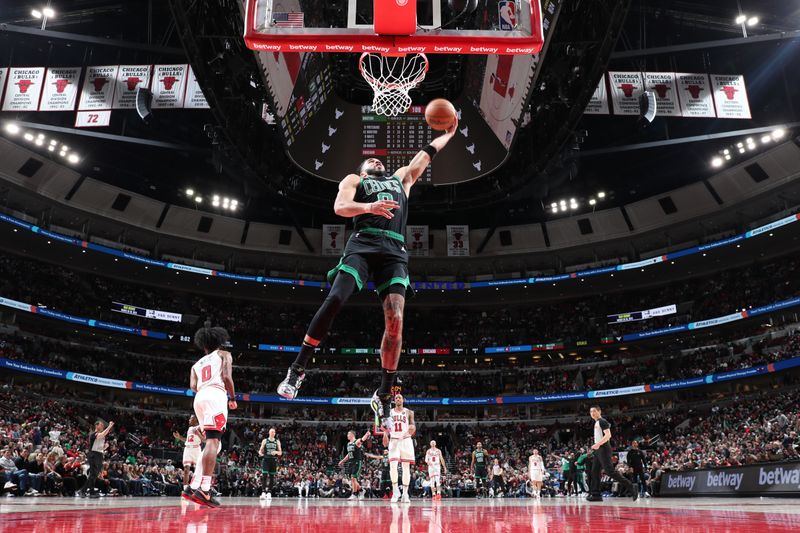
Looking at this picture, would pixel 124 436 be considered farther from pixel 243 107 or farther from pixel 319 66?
pixel 319 66

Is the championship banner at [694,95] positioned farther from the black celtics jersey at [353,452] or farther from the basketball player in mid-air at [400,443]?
the black celtics jersey at [353,452]

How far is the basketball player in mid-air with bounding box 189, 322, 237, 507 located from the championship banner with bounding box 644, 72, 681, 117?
51.8 feet

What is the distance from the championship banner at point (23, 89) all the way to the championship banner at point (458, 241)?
23.9m

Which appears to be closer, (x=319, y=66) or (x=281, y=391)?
(x=281, y=391)

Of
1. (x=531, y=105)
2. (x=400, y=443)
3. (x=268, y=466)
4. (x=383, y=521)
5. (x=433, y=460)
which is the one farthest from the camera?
(x=531, y=105)

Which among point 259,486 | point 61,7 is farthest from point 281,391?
point 61,7

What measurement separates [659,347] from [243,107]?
96.5ft

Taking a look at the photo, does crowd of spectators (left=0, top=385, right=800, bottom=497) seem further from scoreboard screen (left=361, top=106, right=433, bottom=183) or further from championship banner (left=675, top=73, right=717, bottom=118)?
scoreboard screen (left=361, top=106, right=433, bottom=183)

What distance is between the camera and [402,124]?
18.9 meters

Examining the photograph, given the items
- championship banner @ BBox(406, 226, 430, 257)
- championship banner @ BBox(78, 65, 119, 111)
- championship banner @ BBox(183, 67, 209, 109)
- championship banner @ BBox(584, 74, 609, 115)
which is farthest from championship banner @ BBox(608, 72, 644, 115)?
championship banner @ BBox(406, 226, 430, 257)

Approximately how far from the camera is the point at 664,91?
17.5 m

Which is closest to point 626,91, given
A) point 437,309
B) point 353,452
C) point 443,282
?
point 353,452

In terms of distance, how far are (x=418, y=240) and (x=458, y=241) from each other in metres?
2.56

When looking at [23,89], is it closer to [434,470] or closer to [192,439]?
[192,439]
